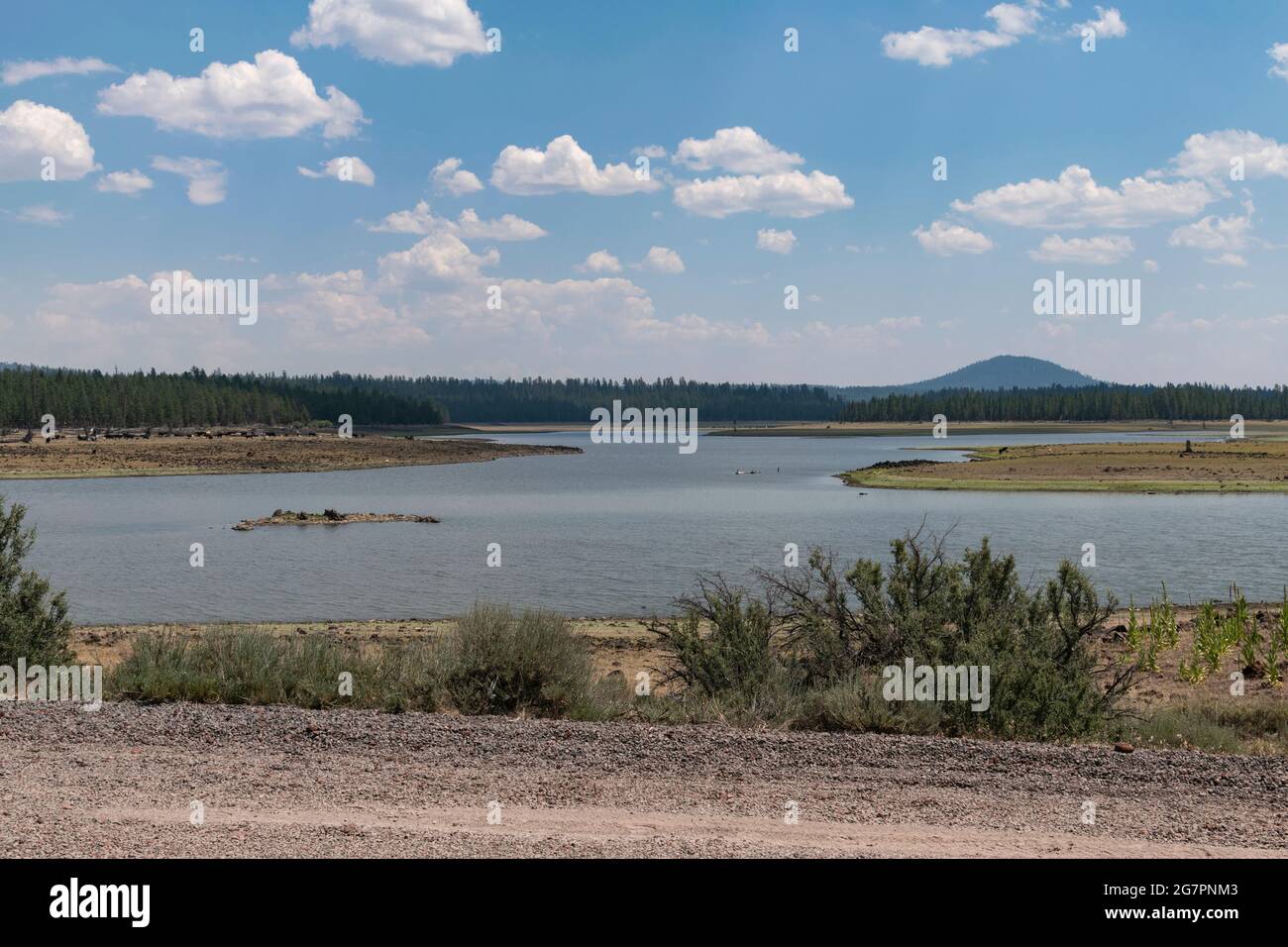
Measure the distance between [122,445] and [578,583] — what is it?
336 feet

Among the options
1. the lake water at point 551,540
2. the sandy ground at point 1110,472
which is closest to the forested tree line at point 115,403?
the lake water at point 551,540

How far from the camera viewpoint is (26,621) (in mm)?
14586

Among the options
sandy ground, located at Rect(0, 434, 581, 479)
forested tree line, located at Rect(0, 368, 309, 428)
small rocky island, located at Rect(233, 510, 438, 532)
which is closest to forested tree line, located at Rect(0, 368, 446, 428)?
forested tree line, located at Rect(0, 368, 309, 428)

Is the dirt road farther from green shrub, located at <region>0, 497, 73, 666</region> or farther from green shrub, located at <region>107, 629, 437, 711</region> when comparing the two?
green shrub, located at <region>0, 497, 73, 666</region>

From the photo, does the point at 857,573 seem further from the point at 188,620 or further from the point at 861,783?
the point at 188,620

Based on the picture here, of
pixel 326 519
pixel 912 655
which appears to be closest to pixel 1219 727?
pixel 912 655

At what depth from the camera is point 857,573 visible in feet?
51.1

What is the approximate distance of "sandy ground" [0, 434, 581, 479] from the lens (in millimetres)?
103375

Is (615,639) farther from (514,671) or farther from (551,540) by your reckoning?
(551,540)

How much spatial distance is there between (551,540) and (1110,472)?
171 feet

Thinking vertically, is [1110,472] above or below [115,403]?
below

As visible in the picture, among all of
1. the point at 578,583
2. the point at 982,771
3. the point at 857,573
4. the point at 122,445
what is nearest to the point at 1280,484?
the point at 578,583

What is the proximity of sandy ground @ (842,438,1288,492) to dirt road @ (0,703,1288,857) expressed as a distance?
222ft

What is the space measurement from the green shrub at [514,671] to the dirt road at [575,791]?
3.63 feet
